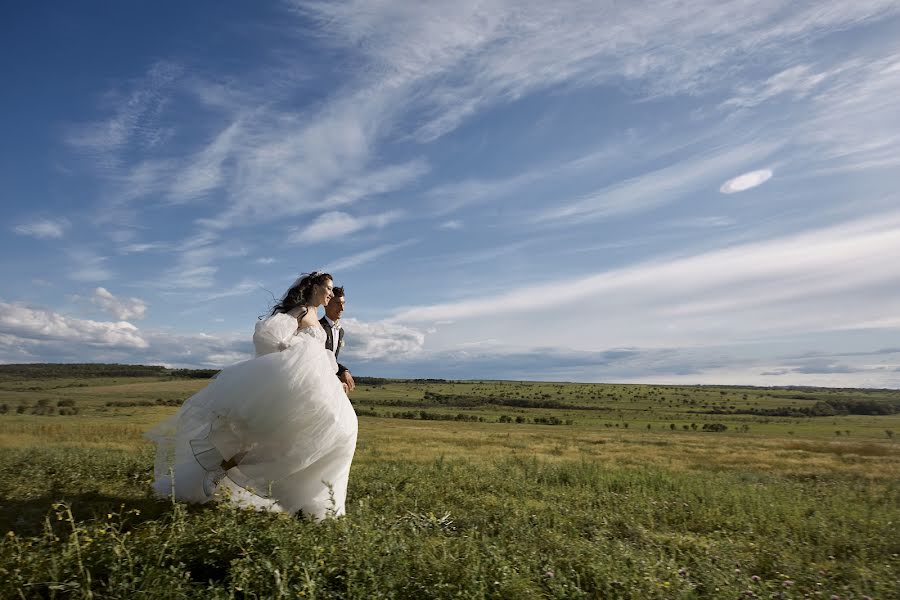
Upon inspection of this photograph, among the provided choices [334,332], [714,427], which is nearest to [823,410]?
[714,427]

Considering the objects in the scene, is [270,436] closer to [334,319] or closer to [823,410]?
[334,319]

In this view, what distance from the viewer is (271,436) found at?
21.6ft

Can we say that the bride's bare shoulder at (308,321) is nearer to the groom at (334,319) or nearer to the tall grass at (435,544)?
the groom at (334,319)

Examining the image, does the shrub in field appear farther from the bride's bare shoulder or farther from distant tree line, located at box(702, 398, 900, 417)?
the bride's bare shoulder

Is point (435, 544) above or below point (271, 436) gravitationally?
below

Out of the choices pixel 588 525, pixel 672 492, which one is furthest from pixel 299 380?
pixel 672 492

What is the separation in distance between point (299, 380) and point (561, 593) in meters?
3.66

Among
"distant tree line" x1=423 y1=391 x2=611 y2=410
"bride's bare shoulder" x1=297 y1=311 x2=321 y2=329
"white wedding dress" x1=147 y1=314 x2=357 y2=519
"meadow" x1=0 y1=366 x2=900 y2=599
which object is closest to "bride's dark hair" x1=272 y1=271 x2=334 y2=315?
"bride's bare shoulder" x1=297 y1=311 x2=321 y2=329

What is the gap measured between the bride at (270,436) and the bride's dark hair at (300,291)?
100 cm

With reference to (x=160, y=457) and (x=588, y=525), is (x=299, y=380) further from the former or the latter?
(x=588, y=525)

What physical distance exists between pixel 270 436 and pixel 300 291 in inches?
88.1

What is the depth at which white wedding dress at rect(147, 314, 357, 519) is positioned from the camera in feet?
21.6

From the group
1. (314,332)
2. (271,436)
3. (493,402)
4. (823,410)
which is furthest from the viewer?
(493,402)

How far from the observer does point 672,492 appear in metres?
11.4
